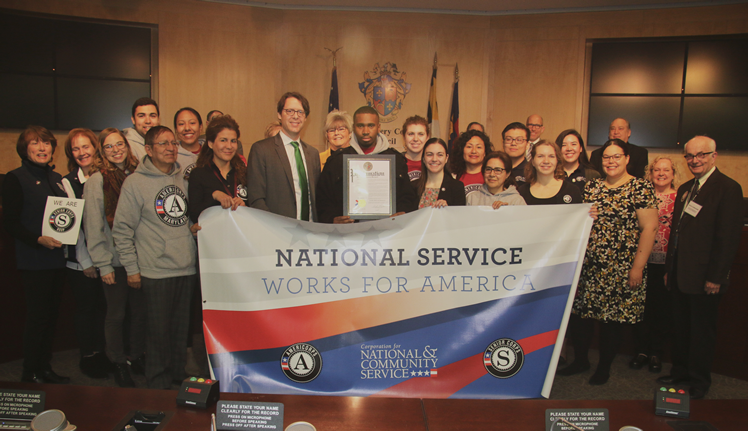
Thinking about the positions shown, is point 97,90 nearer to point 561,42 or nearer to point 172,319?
point 172,319

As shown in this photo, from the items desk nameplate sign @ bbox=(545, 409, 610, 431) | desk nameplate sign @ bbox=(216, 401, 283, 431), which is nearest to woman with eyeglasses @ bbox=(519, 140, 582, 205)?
desk nameplate sign @ bbox=(545, 409, 610, 431)

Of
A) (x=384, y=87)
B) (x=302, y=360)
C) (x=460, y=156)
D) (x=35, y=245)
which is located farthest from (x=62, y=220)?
(x=384, y=87)

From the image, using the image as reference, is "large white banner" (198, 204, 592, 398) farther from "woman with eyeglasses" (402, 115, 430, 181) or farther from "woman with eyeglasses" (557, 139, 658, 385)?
"woman with eyeglasses" (402, 115, 430, 181)

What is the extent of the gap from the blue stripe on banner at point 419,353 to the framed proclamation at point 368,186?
723 millimetres

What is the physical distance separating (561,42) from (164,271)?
6.75 m

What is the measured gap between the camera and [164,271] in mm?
2689

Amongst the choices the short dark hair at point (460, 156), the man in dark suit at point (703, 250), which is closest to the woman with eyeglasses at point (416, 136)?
the short dark hair at point (460, 156)

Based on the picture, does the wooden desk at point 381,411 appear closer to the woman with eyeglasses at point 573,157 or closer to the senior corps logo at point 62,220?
the senior corps logo at point 62,220

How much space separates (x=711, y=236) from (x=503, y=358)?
1.78 metres

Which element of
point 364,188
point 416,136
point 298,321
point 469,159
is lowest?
point 298,321

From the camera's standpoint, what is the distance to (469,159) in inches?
131

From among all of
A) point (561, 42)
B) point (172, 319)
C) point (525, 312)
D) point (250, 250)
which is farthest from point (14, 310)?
point (561, 42)

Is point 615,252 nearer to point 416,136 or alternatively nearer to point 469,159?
point 469,159

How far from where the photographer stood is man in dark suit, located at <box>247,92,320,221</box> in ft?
9.88
